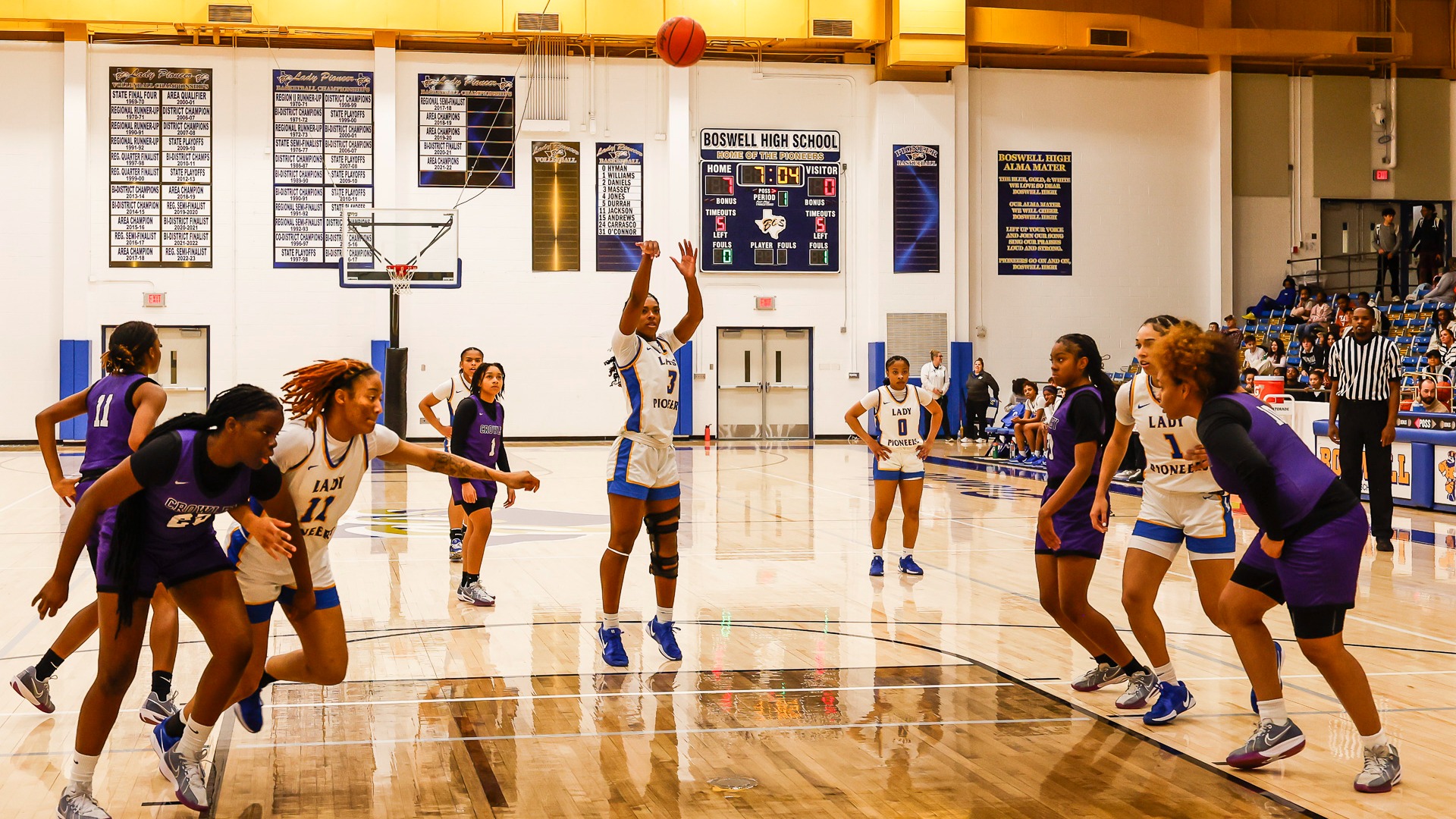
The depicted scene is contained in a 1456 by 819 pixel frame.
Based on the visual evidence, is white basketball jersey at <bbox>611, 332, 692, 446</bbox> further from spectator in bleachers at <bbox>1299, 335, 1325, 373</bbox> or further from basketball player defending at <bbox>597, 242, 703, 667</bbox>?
spectator in bleachers at <bbox>1299, 335, 1325, 373</bbox>

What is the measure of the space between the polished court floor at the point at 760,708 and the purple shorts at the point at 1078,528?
625 millimetres

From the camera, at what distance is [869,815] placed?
12.0 feet

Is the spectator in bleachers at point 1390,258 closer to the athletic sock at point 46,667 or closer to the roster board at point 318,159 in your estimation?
the roster board at point 318,159

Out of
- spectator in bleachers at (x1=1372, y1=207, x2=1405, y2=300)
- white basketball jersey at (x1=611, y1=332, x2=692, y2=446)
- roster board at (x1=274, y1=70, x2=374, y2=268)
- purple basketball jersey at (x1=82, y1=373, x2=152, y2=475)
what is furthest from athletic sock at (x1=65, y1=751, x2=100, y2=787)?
spectator in bleachers at (x1=1372, y1=207, x2=1405, y2=300)

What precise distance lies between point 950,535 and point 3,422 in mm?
17773

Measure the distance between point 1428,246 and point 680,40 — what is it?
14.4m

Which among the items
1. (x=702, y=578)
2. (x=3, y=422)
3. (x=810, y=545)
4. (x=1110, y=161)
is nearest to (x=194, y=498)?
(x=702, y=578)

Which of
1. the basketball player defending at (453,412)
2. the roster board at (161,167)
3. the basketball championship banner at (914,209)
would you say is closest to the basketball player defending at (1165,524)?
the basketball player defending at (453,412)

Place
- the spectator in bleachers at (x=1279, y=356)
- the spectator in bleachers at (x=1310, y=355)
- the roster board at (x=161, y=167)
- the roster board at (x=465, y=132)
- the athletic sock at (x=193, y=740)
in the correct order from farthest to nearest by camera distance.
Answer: the roster board at (x=465, y=132), the roster board at (x=161, y=167), the spectator in bleachers at (x=1279, y=356), the spectator in bleachers at (x=1310, y=355), the athletic sock at (x=193, y=740)

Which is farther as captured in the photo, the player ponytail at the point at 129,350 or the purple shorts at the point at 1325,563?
the player ponytail at the point at 129,350

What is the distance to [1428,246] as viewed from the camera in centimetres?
2147

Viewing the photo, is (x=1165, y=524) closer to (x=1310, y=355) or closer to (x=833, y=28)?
(x=1310, y=355)

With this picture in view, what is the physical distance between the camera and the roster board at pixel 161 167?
2106cm

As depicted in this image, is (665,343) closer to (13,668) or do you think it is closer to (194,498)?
(194,498)
